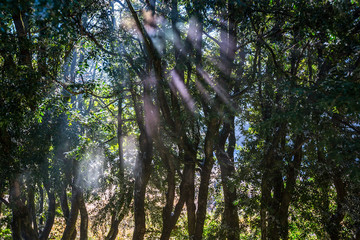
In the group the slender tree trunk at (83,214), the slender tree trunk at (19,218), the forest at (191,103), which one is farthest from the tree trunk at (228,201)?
the slender tree trunk at (19,218)

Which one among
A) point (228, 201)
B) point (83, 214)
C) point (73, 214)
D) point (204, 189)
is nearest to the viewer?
point (204, 189)

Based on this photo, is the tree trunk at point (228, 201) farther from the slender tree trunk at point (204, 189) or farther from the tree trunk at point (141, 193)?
the tree trunk at point (141, 193)

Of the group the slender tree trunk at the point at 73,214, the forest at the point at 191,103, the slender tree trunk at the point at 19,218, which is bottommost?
the slender tree trunk at the point at 19,218

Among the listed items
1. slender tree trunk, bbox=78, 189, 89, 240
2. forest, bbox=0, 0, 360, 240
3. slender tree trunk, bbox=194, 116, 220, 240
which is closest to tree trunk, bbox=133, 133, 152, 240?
forest, bbox=0, 0, 360, 240

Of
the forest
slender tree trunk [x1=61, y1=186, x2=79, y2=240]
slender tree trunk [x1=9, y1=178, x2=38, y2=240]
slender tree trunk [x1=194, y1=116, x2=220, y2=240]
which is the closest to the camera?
the forest

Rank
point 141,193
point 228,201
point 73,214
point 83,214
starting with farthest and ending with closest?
point 83,214, point 73,214, point 228,201, point 141,193

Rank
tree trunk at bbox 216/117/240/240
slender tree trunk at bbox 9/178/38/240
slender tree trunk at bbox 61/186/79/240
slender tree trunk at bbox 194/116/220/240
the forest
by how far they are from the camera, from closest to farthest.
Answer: the forest, slender tree trunk at bbox 9/178/38/240, slender tree trunk at bbox 194/116/220/240, tree trunk at bbox 216/117/240/240, slender tree trunk at bbox 61/186/79/240

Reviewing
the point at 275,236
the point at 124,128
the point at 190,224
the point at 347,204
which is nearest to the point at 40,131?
the point at 124,128

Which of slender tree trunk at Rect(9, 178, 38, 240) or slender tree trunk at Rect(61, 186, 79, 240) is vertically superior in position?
slender tree trunk at Rect(61, 186, 79, 240)

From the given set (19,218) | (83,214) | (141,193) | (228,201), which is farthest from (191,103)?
(83,214)

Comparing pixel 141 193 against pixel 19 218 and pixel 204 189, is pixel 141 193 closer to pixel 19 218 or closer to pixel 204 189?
pixel 204 189

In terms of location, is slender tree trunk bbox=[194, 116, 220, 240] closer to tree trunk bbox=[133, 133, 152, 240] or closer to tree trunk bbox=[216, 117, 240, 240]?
tree trunk bbox=[216, 117, 240, 240]

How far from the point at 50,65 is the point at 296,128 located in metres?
4.85

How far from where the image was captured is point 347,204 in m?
7.77
